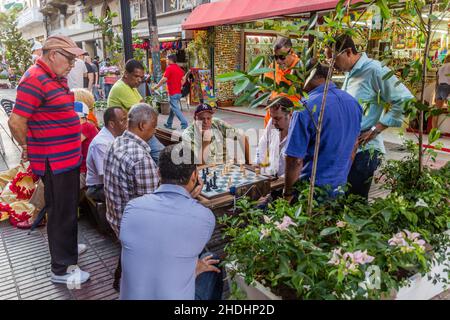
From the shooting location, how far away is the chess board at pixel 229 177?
3.21 metres

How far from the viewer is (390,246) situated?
1816 millimetres

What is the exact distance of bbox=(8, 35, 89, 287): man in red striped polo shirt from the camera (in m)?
2.58

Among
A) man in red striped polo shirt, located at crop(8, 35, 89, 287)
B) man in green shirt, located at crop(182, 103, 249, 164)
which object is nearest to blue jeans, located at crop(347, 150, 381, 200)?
man in green shirt, located at crop(182, 103, 249, 164)

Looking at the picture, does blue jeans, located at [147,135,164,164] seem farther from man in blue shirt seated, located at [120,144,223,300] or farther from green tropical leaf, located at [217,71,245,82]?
green tropical leaf, located at [217,71,245,82]

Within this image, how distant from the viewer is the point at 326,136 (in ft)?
7.91

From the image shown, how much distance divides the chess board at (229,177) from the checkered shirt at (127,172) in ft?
2.21

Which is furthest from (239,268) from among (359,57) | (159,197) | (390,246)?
(359,57)

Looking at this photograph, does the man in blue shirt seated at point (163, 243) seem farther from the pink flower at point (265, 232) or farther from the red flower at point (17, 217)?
the red flower at point (17, 217)

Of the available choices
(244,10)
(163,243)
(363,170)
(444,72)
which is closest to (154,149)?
(363,170)

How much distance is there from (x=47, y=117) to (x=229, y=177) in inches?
65.4

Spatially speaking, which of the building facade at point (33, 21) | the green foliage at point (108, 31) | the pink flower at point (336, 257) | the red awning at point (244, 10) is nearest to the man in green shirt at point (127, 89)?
the pink flower at point (336, 257)

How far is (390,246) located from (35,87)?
2.55 metres
